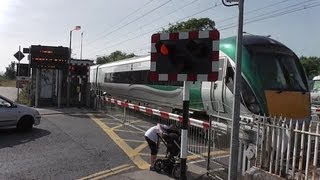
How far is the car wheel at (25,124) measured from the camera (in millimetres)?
17094

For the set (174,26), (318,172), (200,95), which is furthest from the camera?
(174,26)

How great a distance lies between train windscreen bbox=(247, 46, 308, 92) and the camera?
14641mm

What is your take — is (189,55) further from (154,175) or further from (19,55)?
(19,55)

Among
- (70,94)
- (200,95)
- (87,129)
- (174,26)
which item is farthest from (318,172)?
(174,26)

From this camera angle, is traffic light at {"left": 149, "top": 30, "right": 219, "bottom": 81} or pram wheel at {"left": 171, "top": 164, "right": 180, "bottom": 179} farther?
pram wheel at {"left": 171, "top": 164, "right": 180, "bottom": 179}

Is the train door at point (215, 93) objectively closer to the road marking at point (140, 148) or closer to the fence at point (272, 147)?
the road marking at point (140, 148)

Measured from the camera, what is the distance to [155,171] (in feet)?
35.3

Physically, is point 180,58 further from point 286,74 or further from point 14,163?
point 286,74

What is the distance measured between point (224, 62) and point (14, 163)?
7.10 metres

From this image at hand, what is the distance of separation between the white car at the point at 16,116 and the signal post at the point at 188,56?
9687mm

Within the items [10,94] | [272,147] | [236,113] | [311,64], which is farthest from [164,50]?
[311,64]

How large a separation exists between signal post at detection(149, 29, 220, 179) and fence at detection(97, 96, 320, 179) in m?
1.52

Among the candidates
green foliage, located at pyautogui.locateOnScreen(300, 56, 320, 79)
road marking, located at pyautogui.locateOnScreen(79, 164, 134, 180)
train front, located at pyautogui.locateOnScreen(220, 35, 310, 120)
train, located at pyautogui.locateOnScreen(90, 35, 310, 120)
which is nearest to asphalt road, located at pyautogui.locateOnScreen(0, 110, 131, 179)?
road marking, located at pyautogui.locateOnScreen(79, 164, 134, 180)

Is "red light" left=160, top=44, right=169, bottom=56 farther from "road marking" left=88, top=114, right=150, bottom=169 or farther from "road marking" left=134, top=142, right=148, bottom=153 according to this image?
"road marking" left=134, top=142, right=148, bottom=153
